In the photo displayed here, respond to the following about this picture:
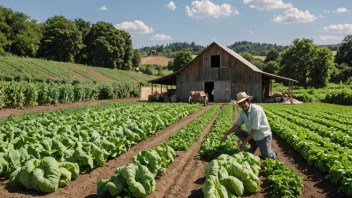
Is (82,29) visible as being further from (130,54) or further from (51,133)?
(51,133)

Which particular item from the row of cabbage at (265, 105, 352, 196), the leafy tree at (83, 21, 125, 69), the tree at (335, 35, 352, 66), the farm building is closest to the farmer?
the row of cabbage at (265, 105, 352, 196)

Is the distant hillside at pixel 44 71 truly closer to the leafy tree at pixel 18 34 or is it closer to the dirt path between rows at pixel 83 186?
the leafy tree at pixel 18 34

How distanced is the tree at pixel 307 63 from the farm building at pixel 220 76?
104 ft

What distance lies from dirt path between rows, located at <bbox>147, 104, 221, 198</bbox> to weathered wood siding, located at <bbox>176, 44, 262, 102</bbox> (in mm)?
28084

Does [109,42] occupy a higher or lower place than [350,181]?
higher

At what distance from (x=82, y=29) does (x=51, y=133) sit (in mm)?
82961

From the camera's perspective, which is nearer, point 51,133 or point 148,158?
point 148,158

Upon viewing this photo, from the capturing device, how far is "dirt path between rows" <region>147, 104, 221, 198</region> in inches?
271

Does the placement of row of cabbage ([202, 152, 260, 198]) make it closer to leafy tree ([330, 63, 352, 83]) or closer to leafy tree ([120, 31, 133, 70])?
leafy tree ([330, 63, 352, 83])

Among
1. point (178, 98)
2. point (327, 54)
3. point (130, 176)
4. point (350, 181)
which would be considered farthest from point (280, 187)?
point (327, 54)

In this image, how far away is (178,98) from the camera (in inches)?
1544

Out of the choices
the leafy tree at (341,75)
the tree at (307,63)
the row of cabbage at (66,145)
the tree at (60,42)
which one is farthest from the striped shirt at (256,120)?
the leafy tree at (341,75)

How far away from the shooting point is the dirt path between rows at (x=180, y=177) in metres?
6.89

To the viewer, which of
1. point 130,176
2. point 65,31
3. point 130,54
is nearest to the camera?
point 130,176
